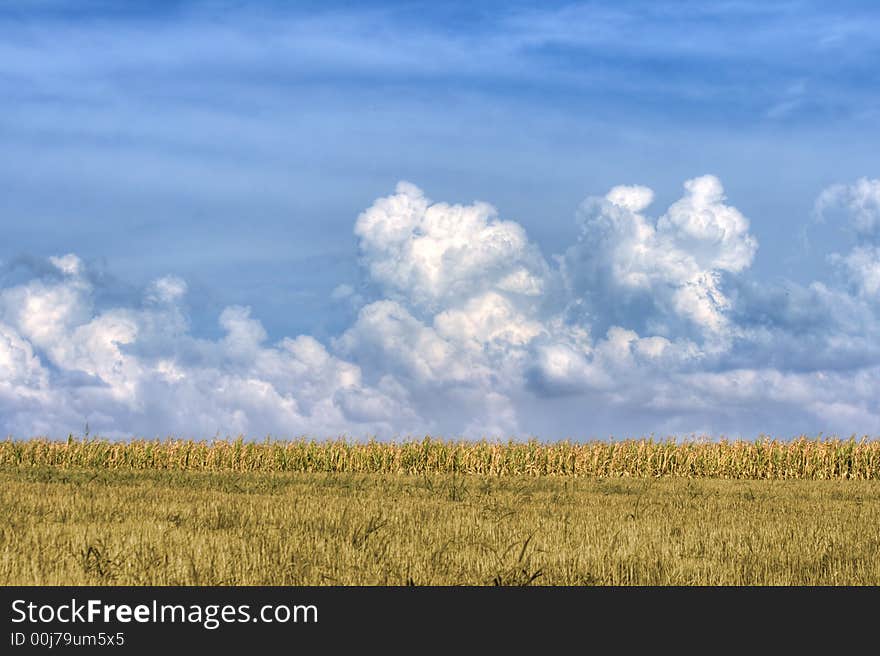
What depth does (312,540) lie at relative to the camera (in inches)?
625

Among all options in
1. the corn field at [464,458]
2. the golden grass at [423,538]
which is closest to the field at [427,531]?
the golden grass at [423,538]

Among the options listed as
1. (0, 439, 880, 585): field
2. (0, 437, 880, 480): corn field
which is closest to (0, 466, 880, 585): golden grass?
(0, 439, 880, 585): field

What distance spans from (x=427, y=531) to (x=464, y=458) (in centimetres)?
2947

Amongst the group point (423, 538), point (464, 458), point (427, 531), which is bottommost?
point (423, 538)

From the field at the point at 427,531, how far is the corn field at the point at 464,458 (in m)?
8.32

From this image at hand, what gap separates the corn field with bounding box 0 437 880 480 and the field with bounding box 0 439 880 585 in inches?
327

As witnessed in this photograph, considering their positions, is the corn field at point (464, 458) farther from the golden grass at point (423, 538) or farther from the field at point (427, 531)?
the golden grass at point (423, 538)

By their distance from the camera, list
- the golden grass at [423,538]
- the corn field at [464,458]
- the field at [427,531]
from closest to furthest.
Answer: the golden grass at [423,538] < the field at [427,531] < the corn field at [464,458]

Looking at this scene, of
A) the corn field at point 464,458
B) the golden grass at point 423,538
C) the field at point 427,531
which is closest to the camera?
the golden grass at point 423,538

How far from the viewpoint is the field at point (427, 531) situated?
13.5m

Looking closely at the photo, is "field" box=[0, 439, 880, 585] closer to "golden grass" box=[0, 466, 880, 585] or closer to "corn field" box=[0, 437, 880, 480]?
"golden grass" box=[0, 466, 880, 585]

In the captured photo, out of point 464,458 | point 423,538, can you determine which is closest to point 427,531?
point 423,538

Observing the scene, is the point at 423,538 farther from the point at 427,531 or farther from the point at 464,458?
the point at 464,458

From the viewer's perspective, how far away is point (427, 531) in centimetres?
1750
